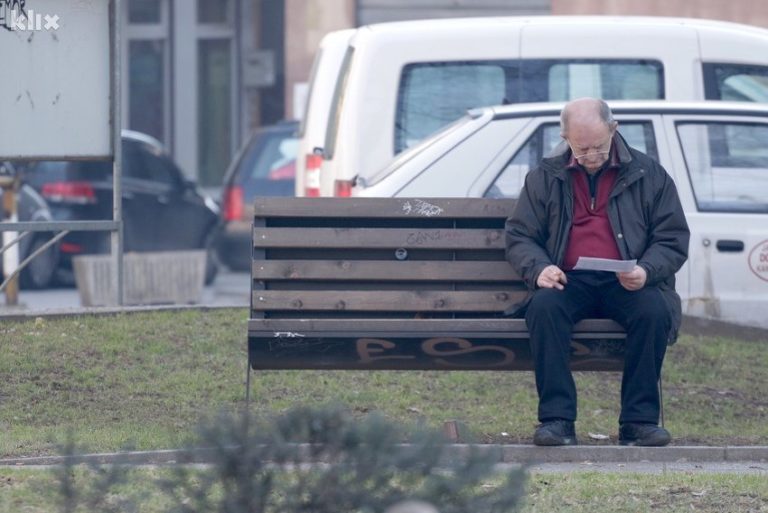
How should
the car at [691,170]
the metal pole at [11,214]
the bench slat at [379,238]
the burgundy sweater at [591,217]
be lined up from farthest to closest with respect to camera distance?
the metal pole at [11,214], the car at [691,170], the bench slat at [379,238], the burgundy sweater at [591,217]

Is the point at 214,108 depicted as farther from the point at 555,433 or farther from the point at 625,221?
the point at 555,433

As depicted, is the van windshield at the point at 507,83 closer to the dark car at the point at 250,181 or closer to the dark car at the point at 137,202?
the dark car at the point at 250,181

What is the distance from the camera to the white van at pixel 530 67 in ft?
32.2

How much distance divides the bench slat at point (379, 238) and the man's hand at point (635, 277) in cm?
62

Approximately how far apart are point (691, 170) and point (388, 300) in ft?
8.10

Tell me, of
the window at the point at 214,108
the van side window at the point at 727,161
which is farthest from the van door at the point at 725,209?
the window at the point at 214,108

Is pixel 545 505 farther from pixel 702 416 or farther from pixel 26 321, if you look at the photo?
pixel 26 321

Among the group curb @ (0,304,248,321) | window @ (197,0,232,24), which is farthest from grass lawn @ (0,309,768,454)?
window @ (197,0,232,24)

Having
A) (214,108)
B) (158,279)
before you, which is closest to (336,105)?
(158,279)

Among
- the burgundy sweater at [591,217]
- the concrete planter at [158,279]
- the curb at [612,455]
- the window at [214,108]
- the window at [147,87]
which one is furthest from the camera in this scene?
the window at [214,108]

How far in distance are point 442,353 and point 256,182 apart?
9.63 metres

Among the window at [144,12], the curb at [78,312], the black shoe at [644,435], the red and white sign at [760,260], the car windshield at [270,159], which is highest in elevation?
the window at [144,12]

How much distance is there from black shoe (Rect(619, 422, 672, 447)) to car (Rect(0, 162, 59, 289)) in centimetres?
879

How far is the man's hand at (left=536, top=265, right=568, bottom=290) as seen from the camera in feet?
20.7
